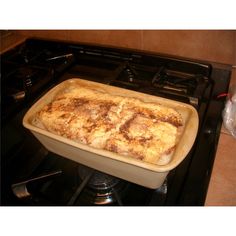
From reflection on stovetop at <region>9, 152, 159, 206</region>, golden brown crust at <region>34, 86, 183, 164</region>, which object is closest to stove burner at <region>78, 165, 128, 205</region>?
reflection on stovetop at <region>9, 152, 159, 206</region>

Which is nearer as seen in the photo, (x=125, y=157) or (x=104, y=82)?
(x=125, y=157)

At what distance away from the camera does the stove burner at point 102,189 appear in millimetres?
528

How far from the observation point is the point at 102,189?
0.55 metres

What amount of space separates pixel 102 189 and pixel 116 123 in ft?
0.53

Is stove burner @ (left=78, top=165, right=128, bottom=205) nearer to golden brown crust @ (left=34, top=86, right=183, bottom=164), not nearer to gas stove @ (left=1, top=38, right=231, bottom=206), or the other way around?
gas stove @ (left=1, top=38, right=231, bottom=206)

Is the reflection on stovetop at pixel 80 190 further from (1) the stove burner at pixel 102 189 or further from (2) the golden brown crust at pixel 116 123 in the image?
(2) the golden brown crust at pixel 116 123

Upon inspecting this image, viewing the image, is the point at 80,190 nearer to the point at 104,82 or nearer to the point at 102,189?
the point at 102,189

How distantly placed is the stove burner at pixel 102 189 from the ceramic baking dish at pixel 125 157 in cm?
4

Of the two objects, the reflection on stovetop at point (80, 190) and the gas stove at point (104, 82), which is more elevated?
the gas stove at point (104, 82)

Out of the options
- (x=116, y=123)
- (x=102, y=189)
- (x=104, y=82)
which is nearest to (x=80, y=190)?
(x=102, y=189)

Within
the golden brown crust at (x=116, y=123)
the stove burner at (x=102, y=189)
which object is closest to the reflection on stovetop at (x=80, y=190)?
the stove burner at (x=102, y=189)
